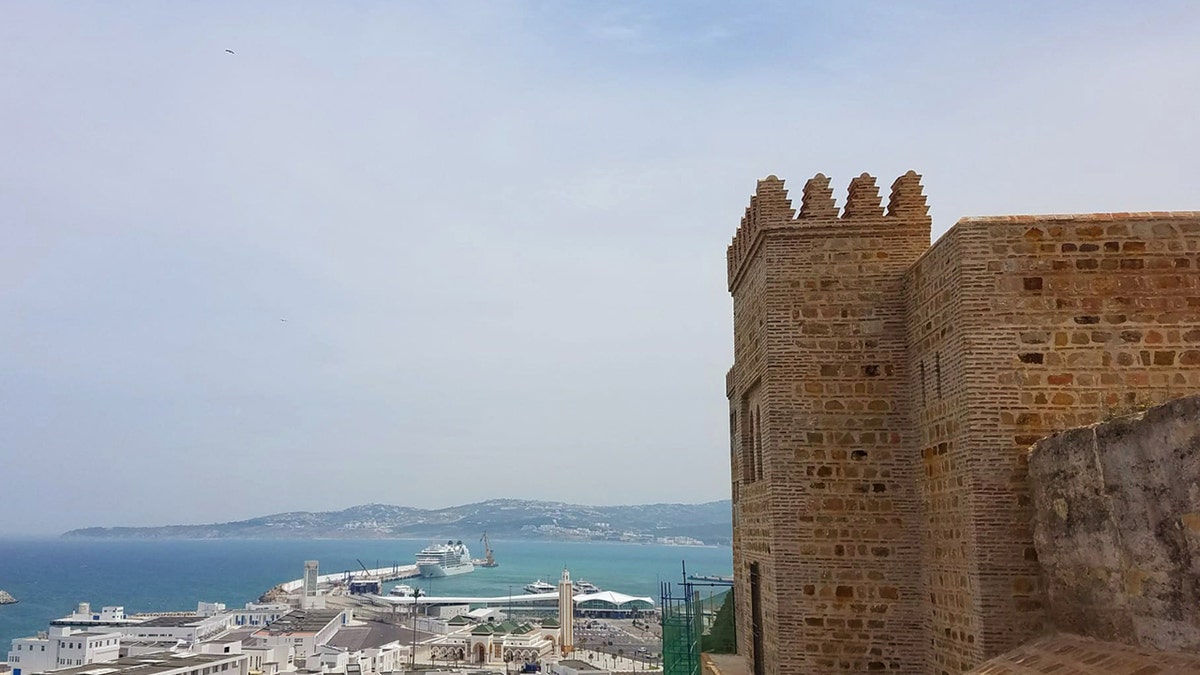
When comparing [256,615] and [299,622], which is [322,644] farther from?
[256,615]

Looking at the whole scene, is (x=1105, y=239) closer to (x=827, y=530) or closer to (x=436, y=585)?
(x=827, y=530)

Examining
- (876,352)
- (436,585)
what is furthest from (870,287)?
(436,585)

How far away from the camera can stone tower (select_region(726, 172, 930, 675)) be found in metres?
9.32

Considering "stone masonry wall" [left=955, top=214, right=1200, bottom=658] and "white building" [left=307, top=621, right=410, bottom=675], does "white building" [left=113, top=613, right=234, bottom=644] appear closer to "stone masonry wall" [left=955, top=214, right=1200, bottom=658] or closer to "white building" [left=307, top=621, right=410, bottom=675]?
"white building" [left=307, top=621, right=410, bottom=675]

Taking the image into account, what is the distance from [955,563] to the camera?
8195 mm

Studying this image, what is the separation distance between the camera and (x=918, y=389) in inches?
363

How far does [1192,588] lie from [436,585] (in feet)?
575

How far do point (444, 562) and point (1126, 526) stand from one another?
187 meters

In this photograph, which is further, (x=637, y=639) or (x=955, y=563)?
(x=637, y=639)

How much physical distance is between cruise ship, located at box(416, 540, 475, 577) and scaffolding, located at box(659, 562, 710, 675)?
170 meters

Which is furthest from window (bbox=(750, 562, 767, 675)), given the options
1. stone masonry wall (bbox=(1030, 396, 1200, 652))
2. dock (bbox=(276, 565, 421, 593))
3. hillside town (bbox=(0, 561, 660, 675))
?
dock (bbox=(276, 565, 421, 593))

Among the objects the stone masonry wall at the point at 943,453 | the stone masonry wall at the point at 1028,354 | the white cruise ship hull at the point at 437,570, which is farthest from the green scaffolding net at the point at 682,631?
the white cruise ship hull at the point at 437,570

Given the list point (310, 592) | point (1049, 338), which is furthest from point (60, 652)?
point (1049, 338)

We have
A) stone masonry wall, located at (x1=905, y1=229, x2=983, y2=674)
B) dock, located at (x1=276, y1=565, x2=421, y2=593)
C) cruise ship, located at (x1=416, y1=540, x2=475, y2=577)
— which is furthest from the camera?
cruise ship, located at (x1=416, y1=540, x2=475, y2=577)
